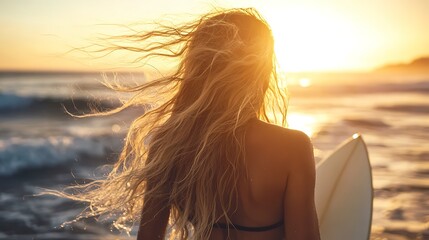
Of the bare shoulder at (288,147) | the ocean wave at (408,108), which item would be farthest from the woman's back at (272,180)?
the ocean wave at (408,108)

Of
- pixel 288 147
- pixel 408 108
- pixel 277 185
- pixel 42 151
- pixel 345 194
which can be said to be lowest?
pixel 42 151

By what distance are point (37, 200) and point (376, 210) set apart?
12.8 ft

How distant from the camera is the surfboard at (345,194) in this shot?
3.57 m

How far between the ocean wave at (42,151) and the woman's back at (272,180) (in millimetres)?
8013

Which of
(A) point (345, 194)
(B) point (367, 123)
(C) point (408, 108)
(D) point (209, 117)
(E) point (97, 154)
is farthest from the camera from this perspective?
(C) point (408, 108)

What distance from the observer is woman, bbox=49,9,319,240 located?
1.95m

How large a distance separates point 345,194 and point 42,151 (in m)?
8.17

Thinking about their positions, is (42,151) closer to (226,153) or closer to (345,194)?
(345,194)

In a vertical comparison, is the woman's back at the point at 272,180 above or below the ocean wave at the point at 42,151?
above

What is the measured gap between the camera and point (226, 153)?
202cm

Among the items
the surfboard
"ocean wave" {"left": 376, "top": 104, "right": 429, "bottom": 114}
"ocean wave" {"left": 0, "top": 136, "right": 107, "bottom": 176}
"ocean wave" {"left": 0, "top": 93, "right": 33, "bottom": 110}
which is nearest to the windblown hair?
the surfboard

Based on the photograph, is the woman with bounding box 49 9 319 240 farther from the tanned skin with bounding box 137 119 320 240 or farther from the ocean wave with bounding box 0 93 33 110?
the ocean wave with bounding box 0 93 33 110

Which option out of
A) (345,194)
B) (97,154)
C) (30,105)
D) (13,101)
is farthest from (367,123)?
(13,101)

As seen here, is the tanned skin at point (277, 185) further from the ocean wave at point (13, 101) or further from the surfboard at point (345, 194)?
the ocean wave at point (13, 101)
